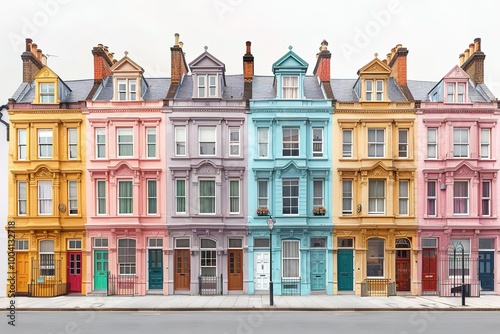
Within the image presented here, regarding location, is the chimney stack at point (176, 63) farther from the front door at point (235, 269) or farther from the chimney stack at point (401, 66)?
the chimney stack at point (401, 66)

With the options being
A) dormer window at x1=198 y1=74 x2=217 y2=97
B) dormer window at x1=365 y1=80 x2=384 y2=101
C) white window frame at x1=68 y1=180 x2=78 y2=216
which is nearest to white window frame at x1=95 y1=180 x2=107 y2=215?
white window frame at x1=68 y1=180 x2=78 y2=216

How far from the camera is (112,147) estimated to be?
29.8 meters

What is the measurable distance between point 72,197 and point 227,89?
40.9 ft

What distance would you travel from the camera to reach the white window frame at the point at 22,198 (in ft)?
97.7

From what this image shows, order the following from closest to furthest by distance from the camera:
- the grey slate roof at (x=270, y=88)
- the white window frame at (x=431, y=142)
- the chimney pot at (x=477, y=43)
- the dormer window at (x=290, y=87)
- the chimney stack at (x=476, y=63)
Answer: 1. the white window frame at (x=431, y=142)
2. the dormer window at (x=290, y=87)
3. the grey slate roof at (x=270, y=88)
4. the chimney stack at (x=476, y=63)
5. the chimney pot at (x=477, y=43)

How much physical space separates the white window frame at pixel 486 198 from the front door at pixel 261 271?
14240 mm

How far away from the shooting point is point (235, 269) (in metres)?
29.7

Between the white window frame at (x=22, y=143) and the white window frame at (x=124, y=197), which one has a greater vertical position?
the white window frame at (x=22, y=143)

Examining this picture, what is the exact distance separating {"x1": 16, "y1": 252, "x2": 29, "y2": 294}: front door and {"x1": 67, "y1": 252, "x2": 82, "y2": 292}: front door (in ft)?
8.51

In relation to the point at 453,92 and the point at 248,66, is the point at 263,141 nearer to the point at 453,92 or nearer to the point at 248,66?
the point at 248,66

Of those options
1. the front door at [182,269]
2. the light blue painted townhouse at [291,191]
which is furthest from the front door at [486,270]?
the front door at [182,269]

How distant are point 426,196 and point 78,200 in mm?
22256

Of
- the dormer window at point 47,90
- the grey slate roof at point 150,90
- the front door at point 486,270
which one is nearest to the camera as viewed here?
the front door at point 486,270

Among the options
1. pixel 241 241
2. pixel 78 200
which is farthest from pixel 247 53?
pixel 78 200
